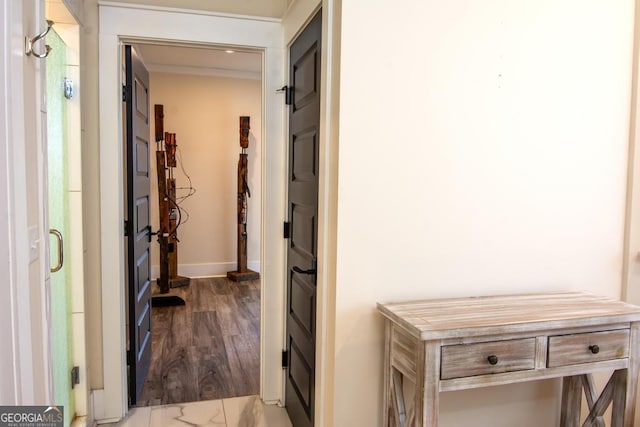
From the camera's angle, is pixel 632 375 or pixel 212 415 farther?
pixel 212 415

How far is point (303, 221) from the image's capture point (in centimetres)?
229

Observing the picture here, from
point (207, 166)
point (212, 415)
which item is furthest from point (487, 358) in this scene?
point (207, 166)

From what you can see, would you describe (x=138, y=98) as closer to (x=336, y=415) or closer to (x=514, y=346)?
(x=336, y=415)

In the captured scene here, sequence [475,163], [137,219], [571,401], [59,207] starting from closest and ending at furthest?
[475,163] → [571,401] → [59,207] → [137,219]

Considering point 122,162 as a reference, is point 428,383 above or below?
below

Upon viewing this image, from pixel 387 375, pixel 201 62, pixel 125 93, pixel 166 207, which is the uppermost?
pixel 201 62

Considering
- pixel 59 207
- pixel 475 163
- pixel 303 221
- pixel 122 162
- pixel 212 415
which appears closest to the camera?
pixel 475 163

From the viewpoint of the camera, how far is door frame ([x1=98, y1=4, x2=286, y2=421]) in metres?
2.41

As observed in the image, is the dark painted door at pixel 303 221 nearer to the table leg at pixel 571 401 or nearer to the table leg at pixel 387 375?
the table leg at pixel 387 375

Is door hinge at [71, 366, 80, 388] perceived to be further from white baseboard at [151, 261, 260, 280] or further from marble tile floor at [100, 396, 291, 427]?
white baseboard at [151, 261, 260, 280]

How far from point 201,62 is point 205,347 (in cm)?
344

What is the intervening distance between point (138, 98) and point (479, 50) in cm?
202

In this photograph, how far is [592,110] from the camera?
206 cm

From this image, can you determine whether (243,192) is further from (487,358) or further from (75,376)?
(487,358)
